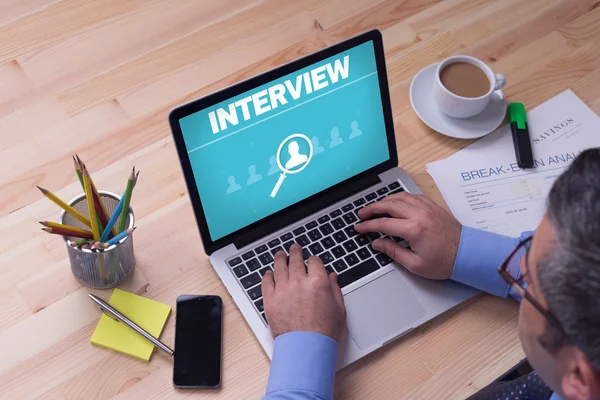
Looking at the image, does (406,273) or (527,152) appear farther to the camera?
(527,152)

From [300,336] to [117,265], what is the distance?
0.29 metres

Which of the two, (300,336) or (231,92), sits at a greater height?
(231,92)

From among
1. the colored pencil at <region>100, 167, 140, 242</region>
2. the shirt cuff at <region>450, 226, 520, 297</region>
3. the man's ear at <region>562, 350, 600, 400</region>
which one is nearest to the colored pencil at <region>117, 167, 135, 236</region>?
the colored pencil at <region>100, 167, 140, 242</region>

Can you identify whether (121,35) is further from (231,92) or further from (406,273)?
(406,273)

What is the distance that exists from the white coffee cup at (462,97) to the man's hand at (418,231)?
0.20m

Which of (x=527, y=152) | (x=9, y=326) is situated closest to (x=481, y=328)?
(x=527, y=152)

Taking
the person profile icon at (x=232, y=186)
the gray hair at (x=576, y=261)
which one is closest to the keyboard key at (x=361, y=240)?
the person profile icon at (x=232, y=186)

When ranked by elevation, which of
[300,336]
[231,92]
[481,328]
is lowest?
[481,328]

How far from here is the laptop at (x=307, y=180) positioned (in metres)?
0.98

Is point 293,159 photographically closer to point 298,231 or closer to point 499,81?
point 298,231

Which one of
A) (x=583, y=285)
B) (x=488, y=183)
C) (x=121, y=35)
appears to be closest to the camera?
(x=583, y=285)

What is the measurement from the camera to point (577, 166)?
0.69m

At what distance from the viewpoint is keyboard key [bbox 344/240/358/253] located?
3.52ft

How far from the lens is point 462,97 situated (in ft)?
3.89
